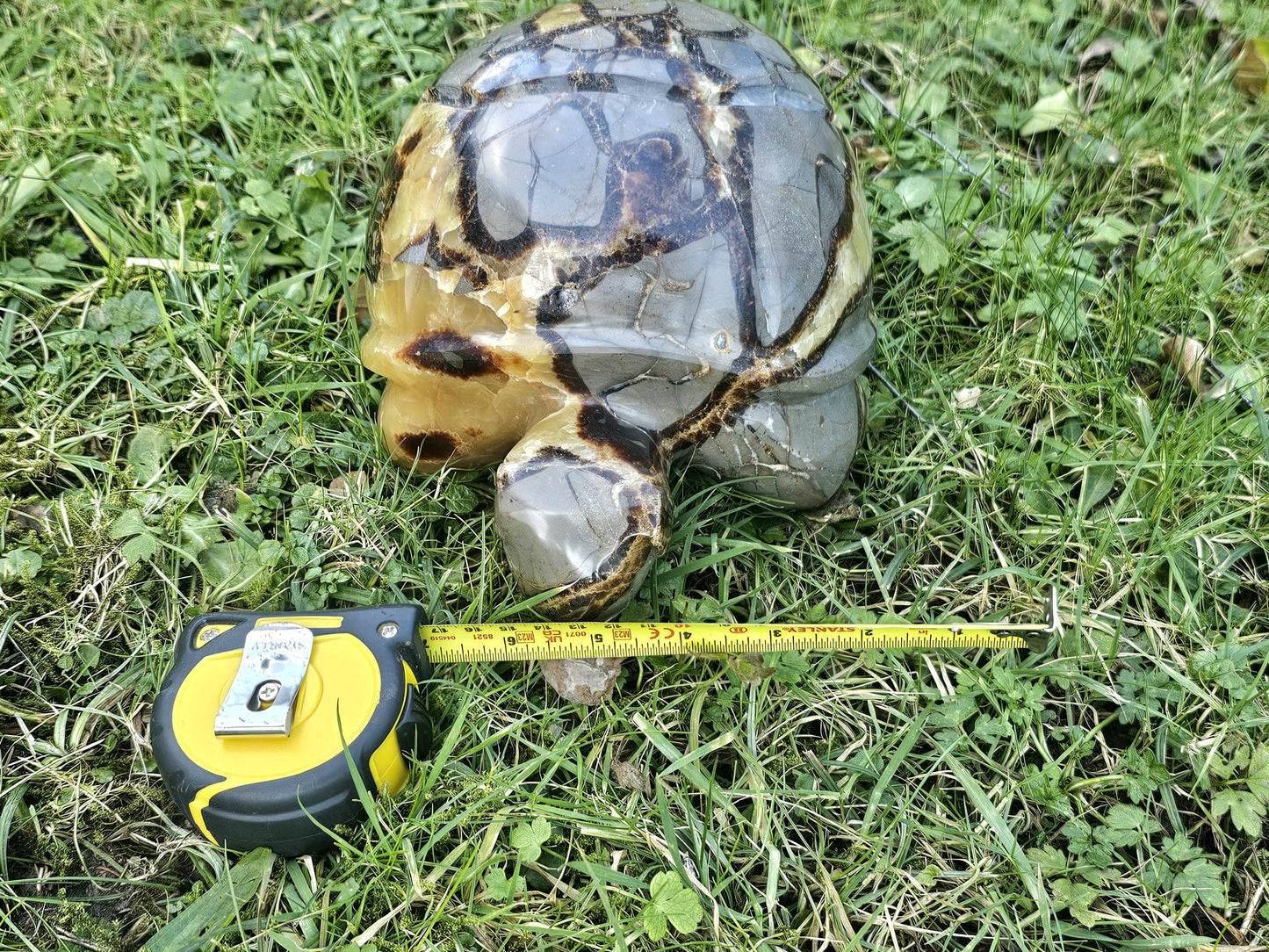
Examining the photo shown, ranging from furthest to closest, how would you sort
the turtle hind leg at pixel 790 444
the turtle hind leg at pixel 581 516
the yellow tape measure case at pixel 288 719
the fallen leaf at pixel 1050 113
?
the fallen leaf at pixel 1050 113, the turtle hind leg at pixel 790 444, the turtle hind leg at pixel 581 516, the yellow tape measure case at pixel 288 719

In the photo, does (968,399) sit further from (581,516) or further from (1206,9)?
(1206,9)

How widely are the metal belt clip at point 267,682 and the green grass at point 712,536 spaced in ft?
0.76

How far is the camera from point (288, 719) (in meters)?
1.71

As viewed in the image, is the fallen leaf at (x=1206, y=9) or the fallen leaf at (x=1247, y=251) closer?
the fallen leaf at (x=1247, y=251)

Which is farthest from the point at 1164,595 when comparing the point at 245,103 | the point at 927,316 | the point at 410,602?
the point at 245,103

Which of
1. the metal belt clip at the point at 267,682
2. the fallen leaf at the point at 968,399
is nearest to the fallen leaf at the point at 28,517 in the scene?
the metal belt clip at the point at 267,682

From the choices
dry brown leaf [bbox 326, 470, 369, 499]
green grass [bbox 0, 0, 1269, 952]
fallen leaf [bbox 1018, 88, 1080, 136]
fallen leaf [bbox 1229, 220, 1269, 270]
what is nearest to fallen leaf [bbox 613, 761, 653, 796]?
green grass [bbox 0, 0, 1269, 952]

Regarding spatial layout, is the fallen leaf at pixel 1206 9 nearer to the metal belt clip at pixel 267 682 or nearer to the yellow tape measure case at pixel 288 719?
the yellow tape measure case at pixel 288 719

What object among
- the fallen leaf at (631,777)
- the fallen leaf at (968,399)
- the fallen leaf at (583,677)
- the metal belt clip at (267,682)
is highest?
the metal belt clip at (267,682)

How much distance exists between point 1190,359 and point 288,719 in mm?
2224

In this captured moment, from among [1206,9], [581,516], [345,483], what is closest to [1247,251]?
[1206,9]

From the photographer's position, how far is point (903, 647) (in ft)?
6.49

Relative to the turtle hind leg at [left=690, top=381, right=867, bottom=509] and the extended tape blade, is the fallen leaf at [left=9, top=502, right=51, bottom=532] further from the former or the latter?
the turtle hind leg at [left=690, top=381, right=867, bottom=509]

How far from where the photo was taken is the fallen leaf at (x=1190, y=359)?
7.72 ft
